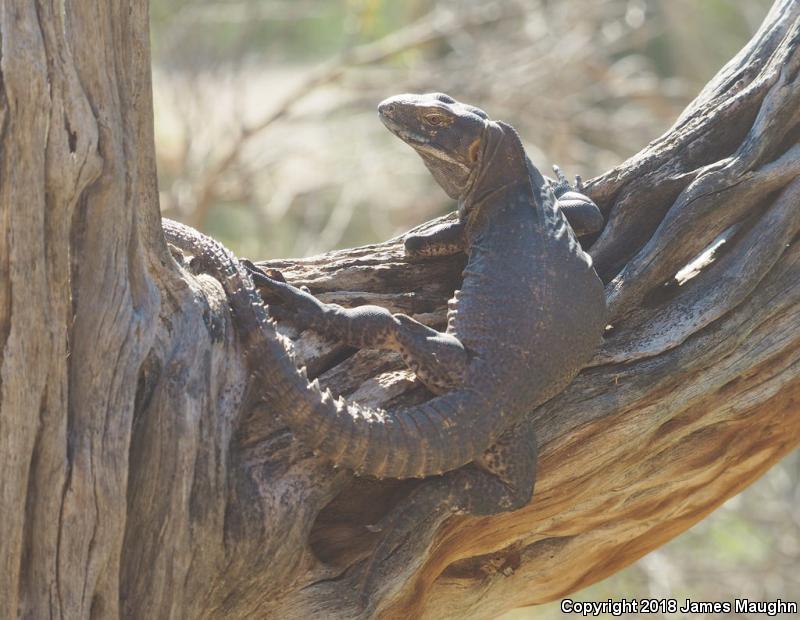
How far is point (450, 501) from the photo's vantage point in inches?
134

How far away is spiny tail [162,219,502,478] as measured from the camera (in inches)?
126

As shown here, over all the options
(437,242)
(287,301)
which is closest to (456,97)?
(437,242)

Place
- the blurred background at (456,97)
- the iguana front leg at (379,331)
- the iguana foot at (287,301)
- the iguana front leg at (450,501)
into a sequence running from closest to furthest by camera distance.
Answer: the iguana front leg at (450,501)
the iguana front leg at (379,331)
the iguana foot at (287,301)
the blurred background at (456,97)

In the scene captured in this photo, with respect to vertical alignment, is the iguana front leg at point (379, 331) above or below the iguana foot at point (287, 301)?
below

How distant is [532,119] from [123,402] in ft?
20.8

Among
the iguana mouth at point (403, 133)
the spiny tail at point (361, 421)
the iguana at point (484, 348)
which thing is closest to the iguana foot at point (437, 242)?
the iguana at point (484, 348)

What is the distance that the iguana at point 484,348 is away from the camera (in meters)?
3.24

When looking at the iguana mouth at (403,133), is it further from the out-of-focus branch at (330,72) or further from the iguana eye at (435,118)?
the out-of-focus branch at (330,72)

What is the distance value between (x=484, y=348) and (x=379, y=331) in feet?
1.22

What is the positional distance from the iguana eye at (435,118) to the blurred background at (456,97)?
13.3 feet

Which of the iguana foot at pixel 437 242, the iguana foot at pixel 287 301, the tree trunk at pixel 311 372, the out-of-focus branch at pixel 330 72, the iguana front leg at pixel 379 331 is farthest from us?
the out-of-focus branch at pixel 330 72

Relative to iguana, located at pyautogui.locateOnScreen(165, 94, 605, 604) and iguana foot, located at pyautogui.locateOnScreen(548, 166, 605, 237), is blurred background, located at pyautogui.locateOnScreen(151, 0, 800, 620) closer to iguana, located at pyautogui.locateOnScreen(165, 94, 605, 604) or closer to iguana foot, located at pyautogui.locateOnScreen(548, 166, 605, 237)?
iguana foot, located at pyautogui.locateOnScreen(548, 166, 605, 237)

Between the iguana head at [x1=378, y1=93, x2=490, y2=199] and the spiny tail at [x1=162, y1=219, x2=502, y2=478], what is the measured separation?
3.40ft

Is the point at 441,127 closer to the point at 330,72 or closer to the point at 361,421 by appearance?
the point at 361,421
